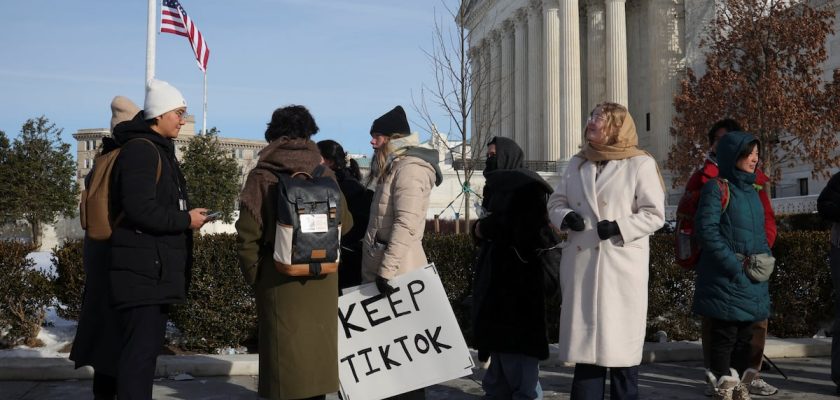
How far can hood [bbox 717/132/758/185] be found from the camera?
6004mm

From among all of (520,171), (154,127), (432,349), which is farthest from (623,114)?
(154,127)

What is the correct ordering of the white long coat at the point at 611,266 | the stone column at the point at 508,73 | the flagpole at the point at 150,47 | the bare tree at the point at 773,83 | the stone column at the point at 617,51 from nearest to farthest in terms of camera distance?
the white long coat at the point at 611,266, the flagpole at the point at 150,47, the bare tree at the point at 773,83, the stone column at the point at 617,51, the stone column at the point at 508,73

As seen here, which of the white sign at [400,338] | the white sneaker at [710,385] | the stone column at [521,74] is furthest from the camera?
the stone column at [521,74]

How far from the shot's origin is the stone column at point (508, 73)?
55.6 metres

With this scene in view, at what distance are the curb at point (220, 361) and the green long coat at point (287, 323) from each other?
209 cm

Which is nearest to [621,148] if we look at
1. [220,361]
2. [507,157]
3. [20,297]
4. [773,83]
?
[507,157]

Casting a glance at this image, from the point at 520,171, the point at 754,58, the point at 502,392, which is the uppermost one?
the point at 754,58

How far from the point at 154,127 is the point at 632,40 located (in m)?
47.8

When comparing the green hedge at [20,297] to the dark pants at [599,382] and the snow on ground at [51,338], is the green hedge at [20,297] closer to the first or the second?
the snow on ground at [51,338]

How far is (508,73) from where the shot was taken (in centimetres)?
5562

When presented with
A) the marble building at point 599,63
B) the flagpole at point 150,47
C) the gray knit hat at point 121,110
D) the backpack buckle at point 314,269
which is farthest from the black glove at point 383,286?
the marble building at point 599,63

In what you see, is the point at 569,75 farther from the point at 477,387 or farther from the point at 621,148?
the point at 621,148

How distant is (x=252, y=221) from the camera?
15.4ft

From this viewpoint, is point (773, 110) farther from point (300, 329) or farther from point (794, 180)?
point (300, 329)
